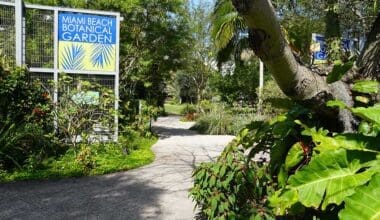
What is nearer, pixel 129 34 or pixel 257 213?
pixel 257 213

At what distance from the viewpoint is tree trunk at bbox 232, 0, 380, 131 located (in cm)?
239

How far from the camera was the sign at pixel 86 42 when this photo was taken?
32.8 ft

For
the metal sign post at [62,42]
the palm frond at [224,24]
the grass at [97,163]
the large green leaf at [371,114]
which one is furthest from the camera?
the palm frond at [224,24]

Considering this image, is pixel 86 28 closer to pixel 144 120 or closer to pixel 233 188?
pixel 144 120

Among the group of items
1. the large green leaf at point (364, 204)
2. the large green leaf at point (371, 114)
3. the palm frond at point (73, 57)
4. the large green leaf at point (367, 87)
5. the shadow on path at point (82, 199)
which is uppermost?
the palm frond at point (73, 57)

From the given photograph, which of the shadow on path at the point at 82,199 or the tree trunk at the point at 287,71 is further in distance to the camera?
the shadow on path at the point at 82,199

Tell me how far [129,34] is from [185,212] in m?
9.55

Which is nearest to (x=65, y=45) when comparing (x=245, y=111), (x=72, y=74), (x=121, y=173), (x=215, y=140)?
(x=72, y=74)

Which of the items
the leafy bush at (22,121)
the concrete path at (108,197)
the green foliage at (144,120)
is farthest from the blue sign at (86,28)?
the concrete path at (108,197)

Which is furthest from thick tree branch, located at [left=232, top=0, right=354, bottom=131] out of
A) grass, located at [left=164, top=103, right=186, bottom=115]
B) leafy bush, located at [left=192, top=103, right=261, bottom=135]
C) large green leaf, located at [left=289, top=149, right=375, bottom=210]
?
grass, located at [left=164, top=103, right=186, bottom=115]

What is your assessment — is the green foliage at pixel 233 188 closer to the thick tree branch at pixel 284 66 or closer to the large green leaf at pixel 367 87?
the thick tree branch at pixel 284 66

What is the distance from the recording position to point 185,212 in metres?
5.31

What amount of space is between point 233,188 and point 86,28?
23.6 feet

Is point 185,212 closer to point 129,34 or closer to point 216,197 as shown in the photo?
point 216,197
